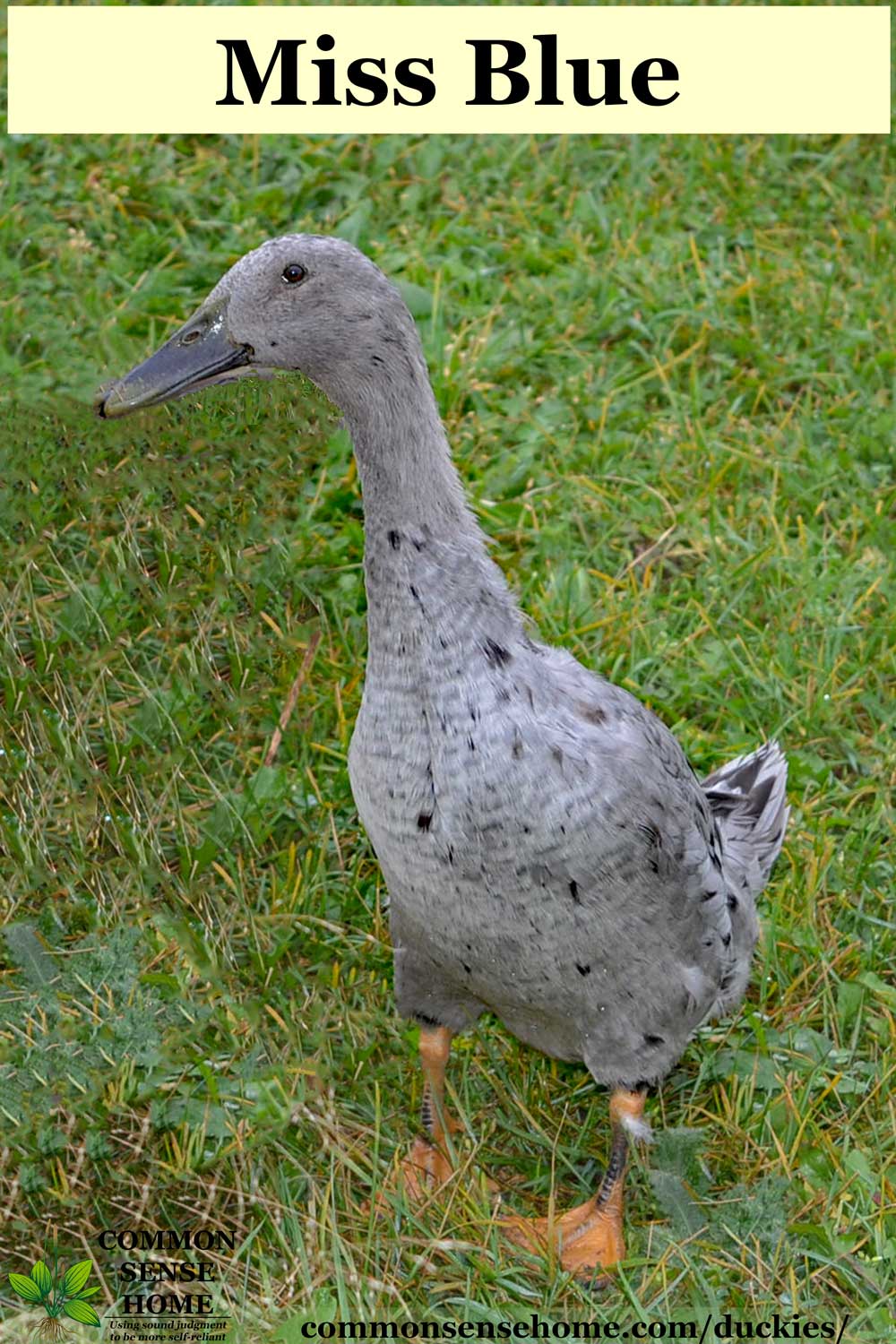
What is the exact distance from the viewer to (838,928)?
14.5 feet

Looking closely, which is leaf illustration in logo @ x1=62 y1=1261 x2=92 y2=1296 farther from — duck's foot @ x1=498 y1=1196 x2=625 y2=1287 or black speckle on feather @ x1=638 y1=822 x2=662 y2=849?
black speckle on feather @ x1=638 y1=822 x2=662 y2=849

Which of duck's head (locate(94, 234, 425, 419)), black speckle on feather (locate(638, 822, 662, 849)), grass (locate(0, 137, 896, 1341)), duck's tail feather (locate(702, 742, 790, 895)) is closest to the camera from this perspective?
duck's head (locate(94, 234, 425, 419))

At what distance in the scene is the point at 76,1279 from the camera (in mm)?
3525

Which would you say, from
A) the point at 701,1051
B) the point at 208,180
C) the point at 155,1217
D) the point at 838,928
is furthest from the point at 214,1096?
the point at 208,180

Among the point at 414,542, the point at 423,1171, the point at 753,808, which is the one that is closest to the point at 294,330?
the point at 414,542

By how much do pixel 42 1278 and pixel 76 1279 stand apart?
8cm

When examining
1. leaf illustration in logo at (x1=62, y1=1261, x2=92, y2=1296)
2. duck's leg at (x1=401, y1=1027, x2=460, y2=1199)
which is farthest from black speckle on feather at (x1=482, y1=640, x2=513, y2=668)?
leaf illustration in logo at (x1=62, y1=1261, x2=92, y2=1296)

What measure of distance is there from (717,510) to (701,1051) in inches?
80.7

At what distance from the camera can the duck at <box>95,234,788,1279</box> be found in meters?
3.21

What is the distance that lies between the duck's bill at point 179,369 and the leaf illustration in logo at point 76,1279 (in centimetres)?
Result: 181

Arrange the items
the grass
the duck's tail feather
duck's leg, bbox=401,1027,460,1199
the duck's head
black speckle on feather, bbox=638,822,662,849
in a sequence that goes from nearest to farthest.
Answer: the duck's head < black speckle on feather, bbox=638,822,662,849 < the grass < duck's leg, bbox=401,1027,460,1199 < the duck's tail feather

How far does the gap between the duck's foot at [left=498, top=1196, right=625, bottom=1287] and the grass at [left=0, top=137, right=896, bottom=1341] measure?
0.08 metres

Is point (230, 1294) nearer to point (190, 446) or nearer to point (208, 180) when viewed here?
point (190, 446)

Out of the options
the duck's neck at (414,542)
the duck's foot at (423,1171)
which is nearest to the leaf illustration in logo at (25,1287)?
the duck's foot at (423,1171)
